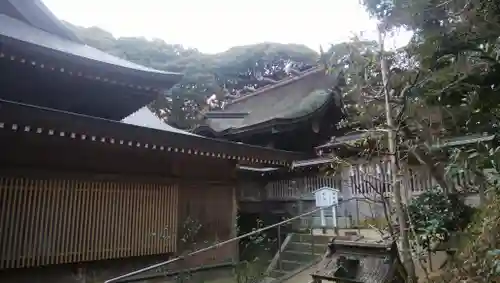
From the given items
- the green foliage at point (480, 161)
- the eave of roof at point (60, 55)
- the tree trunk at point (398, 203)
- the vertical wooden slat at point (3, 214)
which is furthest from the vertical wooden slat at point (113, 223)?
the green foliage at point (480, 161)

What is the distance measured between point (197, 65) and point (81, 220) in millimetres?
13998

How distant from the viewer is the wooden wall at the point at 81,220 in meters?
4.99

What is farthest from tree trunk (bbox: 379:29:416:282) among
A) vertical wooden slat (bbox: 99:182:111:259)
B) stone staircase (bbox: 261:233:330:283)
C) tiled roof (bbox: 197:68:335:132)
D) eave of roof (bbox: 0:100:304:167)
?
tiled roof (bbox: 197:68:335:132)

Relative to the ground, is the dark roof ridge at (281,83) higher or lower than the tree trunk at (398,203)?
higher

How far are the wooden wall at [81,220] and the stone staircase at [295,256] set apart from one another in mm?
1931

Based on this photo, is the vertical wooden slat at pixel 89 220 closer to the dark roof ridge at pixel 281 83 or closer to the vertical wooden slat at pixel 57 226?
the vertical wooden slat at pixel 57 226

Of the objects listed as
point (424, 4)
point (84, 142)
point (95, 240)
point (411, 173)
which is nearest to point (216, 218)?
point (95, 240)

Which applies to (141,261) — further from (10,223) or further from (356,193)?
(356,193)

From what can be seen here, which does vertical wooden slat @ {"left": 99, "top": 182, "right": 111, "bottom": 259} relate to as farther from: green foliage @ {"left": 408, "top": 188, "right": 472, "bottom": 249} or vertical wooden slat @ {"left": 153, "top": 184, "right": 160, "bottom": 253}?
green foliage @ {"left": 408, "top": 188, "right": 472, "bottom": 249}

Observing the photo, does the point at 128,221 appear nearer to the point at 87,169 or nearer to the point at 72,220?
the point at 72,220

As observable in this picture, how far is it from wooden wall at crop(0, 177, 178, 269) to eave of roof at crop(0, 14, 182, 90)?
1.82m

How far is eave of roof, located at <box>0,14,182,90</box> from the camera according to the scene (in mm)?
5321

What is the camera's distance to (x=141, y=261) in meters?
6.35

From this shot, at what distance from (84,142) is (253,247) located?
15.4 feet
